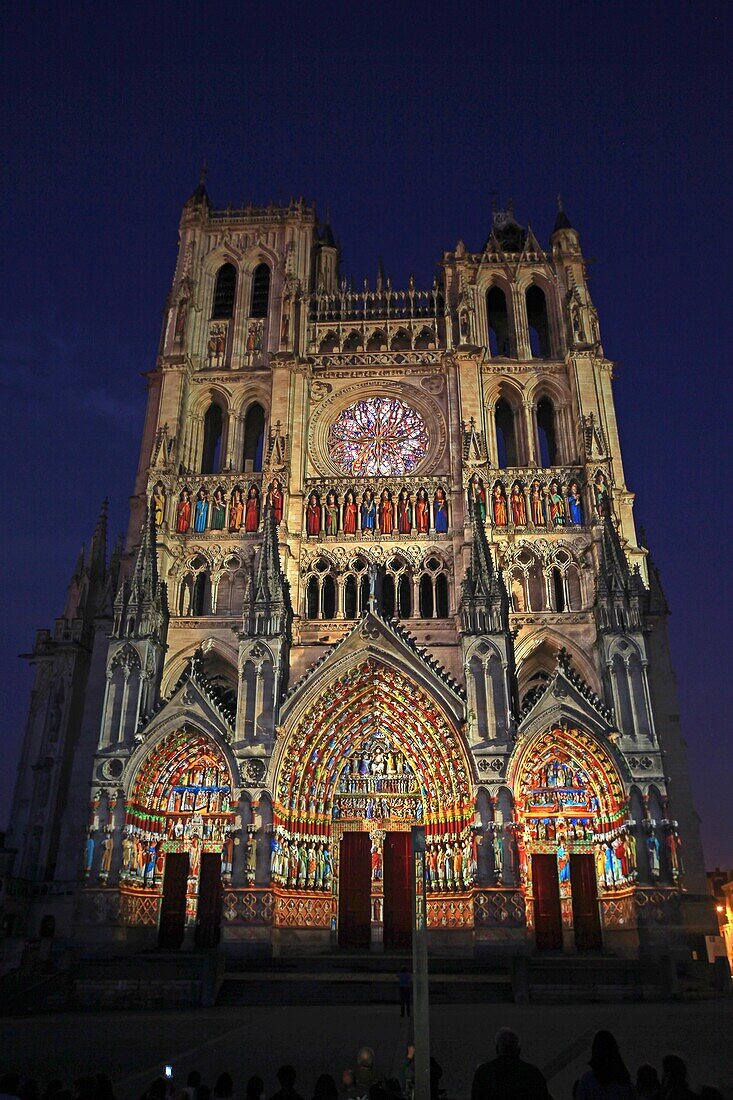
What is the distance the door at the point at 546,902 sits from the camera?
2488cm

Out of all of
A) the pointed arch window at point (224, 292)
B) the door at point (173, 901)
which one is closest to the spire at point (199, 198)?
the pointed arch window at point (224, 292)

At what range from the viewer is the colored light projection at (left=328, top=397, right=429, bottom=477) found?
32.9m

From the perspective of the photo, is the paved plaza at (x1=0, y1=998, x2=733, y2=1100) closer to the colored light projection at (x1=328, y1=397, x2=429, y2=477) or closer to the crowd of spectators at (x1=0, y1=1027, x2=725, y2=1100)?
the crowd of spectators at (x1=0, y1=1027, x2=725, y2=1100)

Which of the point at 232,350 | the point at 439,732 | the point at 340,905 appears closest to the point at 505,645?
the point at 439,732

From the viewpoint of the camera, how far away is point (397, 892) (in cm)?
2620

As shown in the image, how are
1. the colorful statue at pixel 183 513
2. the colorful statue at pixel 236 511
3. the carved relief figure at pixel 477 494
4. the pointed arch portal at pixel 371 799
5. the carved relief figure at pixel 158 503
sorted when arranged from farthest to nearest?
the colorful statue at pixel 183 513
the colorful statue at pixel 236 511
the carved relief figure at pixel 158 503
the carved relief figure at pixel 477 494
the pointed arch portal at pixel 371 799

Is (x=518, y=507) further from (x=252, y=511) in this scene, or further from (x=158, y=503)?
(x=158, y=503)

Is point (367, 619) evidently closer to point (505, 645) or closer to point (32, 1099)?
point (505, 645)

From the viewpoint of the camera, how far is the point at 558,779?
2614cm

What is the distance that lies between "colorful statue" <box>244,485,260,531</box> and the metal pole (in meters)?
22.8

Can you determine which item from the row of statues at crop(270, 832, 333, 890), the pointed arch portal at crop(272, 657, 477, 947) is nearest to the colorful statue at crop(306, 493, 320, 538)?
the pointed arch portal at crop(272, 657, 477, 947)

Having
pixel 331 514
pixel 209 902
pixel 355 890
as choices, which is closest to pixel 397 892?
pixel 355 890

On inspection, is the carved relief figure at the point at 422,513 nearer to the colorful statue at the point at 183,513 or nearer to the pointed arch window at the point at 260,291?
the colorful statue at the point at 183,513

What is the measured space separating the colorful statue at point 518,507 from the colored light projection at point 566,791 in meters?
8.20
